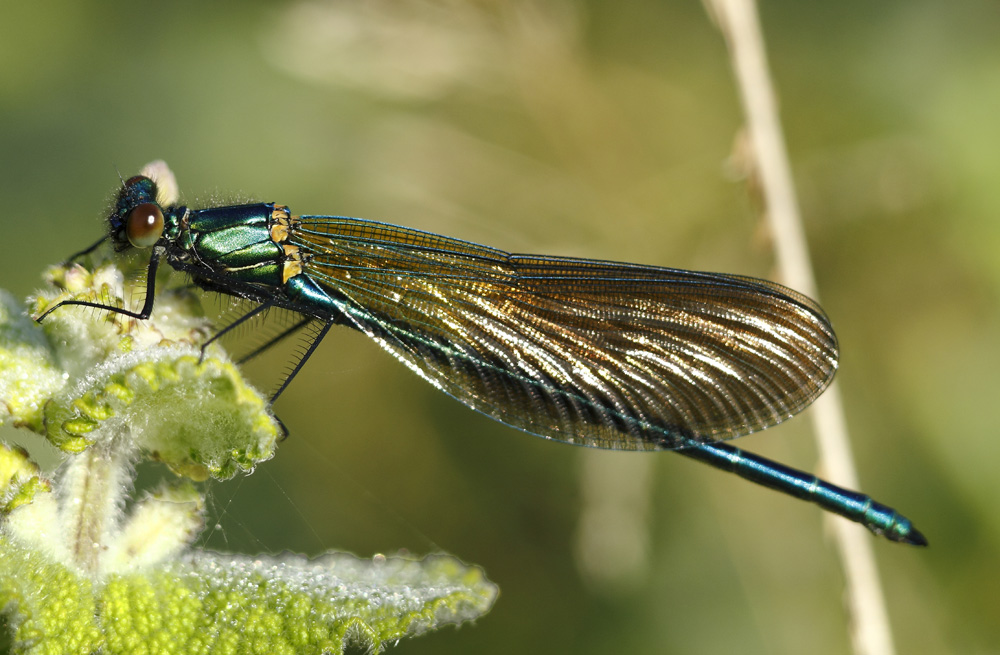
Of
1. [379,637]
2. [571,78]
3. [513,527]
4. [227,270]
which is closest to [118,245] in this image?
[227,270]

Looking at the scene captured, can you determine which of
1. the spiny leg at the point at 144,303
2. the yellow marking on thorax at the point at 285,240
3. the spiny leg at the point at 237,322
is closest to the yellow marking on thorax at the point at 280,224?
the yellow marking on thorax at the point at 285,240

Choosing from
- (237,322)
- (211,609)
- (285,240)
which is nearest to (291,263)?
(285,240)

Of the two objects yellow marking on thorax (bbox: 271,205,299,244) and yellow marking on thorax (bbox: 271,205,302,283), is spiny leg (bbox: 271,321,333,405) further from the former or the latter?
yellow marking on thorax (bbox: 271,205,299,244)

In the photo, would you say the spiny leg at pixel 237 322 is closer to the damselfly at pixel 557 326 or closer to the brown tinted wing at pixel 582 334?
the damselfly at pixel 557 326

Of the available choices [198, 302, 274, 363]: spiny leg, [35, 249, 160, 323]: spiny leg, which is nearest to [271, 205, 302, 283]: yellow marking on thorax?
[198, 302, 274, 363]: spiny leg

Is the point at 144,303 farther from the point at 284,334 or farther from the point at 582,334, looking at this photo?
the point at 582,334

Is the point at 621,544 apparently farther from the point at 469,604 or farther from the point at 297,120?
the point at 297,120
